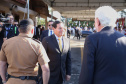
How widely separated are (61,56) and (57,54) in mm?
88

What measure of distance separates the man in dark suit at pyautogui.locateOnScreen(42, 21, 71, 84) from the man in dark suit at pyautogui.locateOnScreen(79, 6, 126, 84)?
1408 millimetres

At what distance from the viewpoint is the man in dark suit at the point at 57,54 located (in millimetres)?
3303

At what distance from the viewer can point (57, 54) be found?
331 centimetres

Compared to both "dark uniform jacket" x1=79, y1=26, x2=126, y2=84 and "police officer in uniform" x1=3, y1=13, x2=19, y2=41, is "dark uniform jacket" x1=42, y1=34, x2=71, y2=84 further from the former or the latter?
"police officer in uniform" x1=3, y1=13, x2=19, y2=41

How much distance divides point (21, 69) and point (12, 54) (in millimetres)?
243

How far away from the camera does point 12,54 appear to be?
A: 2.37m

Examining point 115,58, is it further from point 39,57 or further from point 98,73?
point 39,57

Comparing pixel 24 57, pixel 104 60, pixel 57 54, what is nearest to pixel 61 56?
pixel 57 54

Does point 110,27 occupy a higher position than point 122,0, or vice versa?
point 122,0

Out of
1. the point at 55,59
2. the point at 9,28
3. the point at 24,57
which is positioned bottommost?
the point at 55,59

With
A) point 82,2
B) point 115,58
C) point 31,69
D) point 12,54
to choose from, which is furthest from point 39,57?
point 82,2

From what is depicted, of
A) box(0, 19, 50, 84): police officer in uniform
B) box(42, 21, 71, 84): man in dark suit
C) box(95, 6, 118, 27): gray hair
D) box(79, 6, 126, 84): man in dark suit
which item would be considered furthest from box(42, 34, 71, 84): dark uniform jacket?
box(95, 6, 118, 27): gray hair

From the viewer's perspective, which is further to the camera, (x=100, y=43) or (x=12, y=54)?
(x=12, y=54)

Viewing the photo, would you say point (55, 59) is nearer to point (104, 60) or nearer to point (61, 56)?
point (61, 56)
